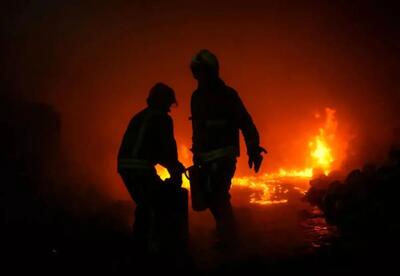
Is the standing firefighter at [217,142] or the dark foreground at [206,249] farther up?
the standing firefighter at [217,142]

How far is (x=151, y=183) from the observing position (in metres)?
4.55

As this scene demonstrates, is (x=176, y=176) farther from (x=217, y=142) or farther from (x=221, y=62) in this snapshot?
(x=221, y=62)

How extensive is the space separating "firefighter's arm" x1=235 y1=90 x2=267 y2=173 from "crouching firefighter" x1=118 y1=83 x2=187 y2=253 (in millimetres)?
993

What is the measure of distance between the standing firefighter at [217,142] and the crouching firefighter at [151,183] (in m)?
0.60

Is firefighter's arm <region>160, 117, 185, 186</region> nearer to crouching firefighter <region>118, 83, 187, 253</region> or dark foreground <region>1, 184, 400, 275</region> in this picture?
crouching firefighter <region>118, 83, 187, 253</region>

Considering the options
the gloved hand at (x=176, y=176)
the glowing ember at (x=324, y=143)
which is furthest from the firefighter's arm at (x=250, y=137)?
the glowing ember at (x=324, y=143)

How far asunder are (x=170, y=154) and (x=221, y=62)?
14737mm

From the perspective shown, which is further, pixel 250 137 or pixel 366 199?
pixel 366 199

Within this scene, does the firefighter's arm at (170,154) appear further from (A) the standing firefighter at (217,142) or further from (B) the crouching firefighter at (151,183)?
(A) the standing firefighter at (217,142)

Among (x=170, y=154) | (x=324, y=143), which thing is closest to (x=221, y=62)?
(x=324, y=143)

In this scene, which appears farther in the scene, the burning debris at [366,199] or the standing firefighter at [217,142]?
the burning debris at [366,199]

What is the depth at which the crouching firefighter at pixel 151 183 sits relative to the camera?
4.48 meters

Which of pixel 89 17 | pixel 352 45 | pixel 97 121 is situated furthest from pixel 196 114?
pixel 352 45

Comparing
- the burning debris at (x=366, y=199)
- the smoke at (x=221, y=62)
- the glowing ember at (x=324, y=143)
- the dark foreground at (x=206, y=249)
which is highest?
the smoke at (x=221, y=62)
